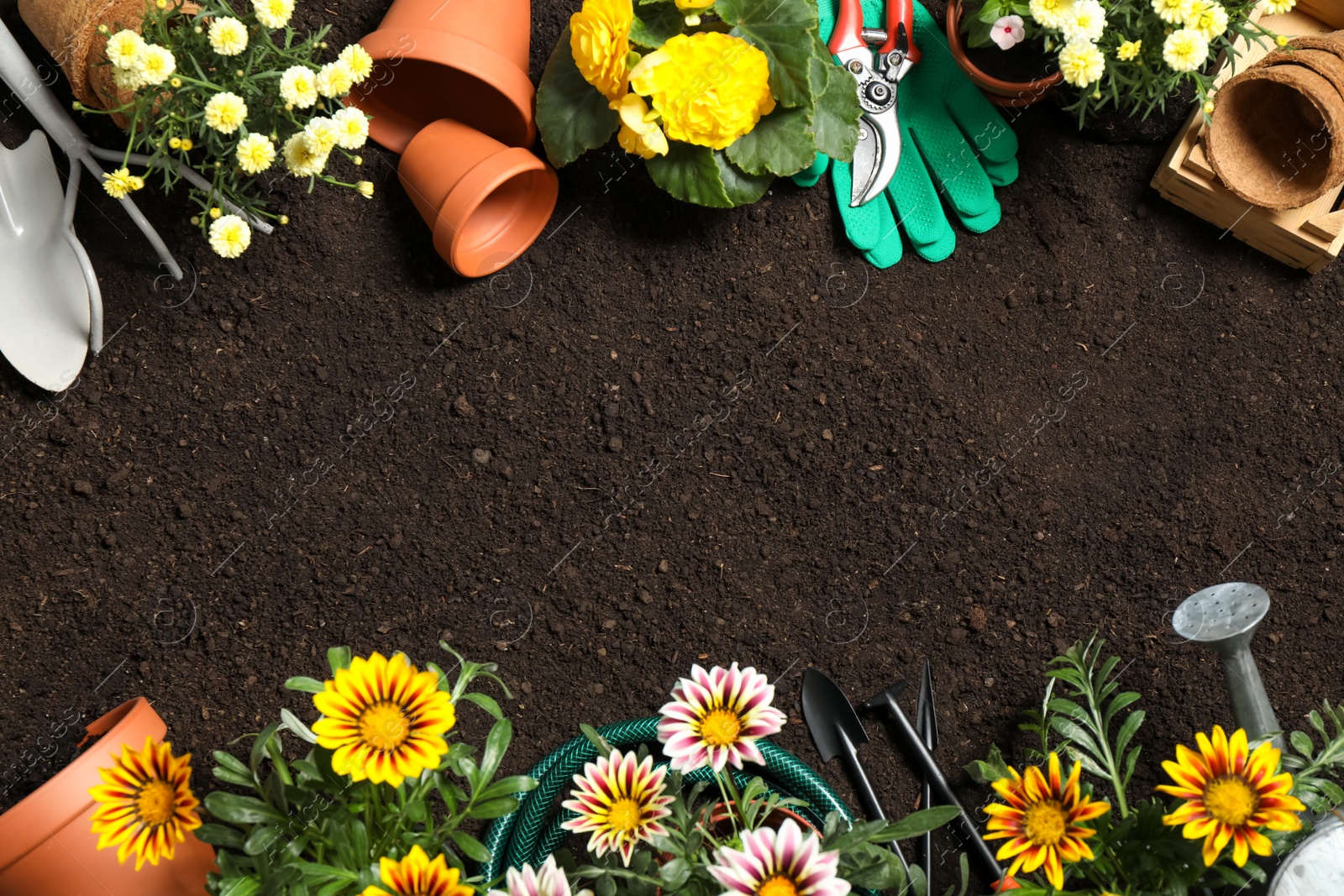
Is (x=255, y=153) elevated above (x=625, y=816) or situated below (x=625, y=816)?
above

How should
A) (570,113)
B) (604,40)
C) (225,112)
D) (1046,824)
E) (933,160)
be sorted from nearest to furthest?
(1046,824) < (225,112) < (604,40) < (570,113) < (933,160)

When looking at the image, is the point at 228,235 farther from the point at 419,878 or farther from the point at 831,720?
the point at 831,720

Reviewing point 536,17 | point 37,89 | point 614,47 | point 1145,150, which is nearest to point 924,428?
point 1145,150

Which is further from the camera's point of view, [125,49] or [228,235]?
[228,235]

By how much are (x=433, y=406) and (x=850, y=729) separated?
74cm

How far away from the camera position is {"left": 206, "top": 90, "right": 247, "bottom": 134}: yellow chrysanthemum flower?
1118 mm

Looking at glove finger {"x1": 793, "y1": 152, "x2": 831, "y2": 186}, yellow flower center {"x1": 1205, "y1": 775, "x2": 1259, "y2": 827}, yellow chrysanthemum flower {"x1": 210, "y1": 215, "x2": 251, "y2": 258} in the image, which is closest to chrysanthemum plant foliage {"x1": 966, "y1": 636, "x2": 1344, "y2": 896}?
yellow flower center {"x1": 1205, "y1": 775, "x2": 1259, "y2": 827}

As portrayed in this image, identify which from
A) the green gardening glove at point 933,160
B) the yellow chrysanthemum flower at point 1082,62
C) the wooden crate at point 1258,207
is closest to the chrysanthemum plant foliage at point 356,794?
the green gardening glove at point 933,160

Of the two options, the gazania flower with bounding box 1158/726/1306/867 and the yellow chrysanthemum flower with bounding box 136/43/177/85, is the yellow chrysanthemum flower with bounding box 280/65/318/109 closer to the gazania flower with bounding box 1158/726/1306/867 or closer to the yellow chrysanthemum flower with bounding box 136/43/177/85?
the yellow chrysanthemum flower with bounding box 136/43/177/85

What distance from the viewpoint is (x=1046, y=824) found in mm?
874

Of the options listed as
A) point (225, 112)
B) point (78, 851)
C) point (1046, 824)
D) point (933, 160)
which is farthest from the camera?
point (933, 160)

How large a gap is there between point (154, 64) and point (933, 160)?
1.04 metres

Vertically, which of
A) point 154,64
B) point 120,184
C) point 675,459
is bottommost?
point 675,459

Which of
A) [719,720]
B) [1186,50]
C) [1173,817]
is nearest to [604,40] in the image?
[1186,50]
